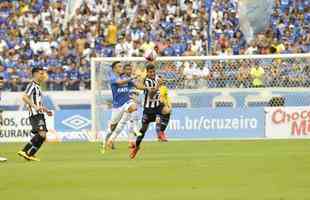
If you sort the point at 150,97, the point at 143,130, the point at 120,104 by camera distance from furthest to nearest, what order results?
the point at 120,104 → the point at 150,97 → the point at 143,130

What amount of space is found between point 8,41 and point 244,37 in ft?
33.6

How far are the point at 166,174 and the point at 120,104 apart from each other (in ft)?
28.1

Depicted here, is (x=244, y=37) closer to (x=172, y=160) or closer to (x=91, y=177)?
(x=172, y=160)

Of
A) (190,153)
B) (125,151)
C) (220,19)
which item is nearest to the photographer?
(190,153)

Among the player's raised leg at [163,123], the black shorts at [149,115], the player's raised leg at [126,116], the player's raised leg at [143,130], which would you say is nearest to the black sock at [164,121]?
the player's raised leg at [163,123]

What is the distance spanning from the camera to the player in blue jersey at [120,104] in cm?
2339

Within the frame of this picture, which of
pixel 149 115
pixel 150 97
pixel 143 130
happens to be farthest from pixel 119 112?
pixel 143 130

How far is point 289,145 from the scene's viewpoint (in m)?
23.7

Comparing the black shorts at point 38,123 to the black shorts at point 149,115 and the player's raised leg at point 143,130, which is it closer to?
the player's raised leg at point 143,130

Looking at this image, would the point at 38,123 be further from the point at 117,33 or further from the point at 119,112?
the point at 117,33

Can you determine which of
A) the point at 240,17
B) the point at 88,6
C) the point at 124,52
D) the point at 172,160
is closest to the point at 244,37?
the point at 240,17

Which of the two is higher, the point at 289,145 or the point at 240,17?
the point at 240,17

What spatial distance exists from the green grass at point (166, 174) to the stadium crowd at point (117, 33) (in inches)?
444

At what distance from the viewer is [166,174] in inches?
611
